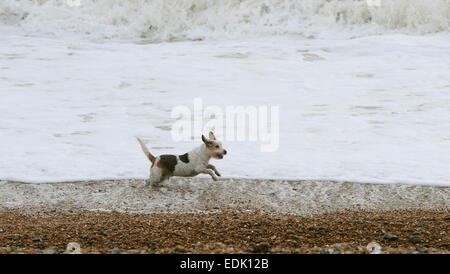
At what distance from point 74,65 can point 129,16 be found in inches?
212

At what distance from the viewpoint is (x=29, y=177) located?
6.75m

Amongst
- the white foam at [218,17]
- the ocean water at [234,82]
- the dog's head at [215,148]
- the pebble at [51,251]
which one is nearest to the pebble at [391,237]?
the ocean water at [234,82]

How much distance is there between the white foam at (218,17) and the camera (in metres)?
16.2

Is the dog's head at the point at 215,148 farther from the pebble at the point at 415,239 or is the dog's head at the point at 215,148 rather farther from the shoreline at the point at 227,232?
the pebble at the point at 415,239

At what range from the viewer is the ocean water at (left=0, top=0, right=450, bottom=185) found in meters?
7.34

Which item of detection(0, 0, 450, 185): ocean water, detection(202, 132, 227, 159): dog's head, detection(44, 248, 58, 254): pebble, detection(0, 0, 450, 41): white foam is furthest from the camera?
detection(0, 0, 450, 41): white foam

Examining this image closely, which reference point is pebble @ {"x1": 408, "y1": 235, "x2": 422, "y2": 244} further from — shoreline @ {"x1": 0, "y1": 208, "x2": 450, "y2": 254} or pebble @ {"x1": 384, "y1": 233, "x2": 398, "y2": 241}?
pebble @ {"x1": 384, "y1": 233, "x2": 398, "y2": 241}

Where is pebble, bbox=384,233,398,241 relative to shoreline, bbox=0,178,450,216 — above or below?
above

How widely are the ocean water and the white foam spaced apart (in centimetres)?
5

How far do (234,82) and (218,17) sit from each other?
644 centimetres

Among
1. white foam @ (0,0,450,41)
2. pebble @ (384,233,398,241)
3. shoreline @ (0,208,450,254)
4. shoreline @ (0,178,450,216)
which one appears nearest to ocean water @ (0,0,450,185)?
white foam @ (0,0,450,41)

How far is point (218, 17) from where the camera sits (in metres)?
17.5

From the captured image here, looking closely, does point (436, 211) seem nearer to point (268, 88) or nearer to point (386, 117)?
point (386, 117)
